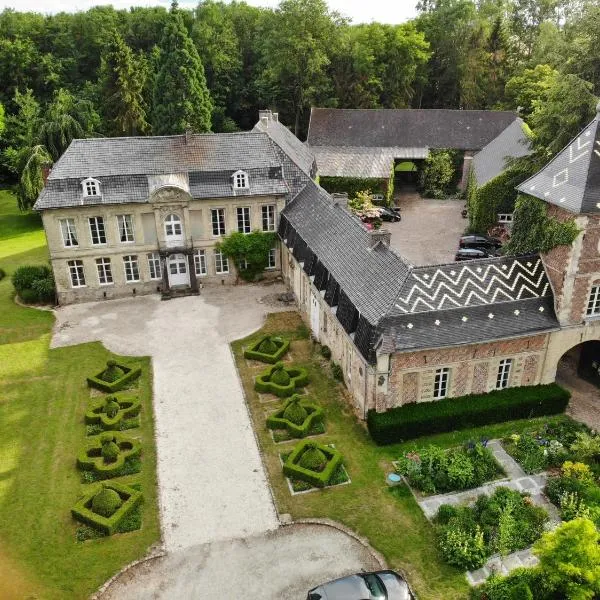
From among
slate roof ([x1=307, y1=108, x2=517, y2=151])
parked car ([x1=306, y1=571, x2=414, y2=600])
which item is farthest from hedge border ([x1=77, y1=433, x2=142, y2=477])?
slate roof ([x1=307, y1=108, x2=517, y2=151])

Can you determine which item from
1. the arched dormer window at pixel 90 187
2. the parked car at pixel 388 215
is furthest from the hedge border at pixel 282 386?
the parked car at pixel 388 215

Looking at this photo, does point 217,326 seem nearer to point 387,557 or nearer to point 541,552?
point 387,557

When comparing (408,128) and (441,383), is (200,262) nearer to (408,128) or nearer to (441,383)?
(441,383)

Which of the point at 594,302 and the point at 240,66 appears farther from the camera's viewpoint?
the point at 240,66

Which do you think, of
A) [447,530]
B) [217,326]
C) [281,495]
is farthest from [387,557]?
[217,326]

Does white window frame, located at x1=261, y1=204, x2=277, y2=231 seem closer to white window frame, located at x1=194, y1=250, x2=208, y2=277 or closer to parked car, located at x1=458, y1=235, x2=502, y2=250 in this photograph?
white window frame, located at x1=194, y1=250, x2=208, y2=277

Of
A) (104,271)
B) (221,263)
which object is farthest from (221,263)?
(104,271)
